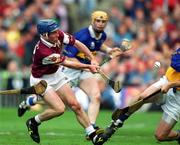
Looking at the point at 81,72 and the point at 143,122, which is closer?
the point at 81,72

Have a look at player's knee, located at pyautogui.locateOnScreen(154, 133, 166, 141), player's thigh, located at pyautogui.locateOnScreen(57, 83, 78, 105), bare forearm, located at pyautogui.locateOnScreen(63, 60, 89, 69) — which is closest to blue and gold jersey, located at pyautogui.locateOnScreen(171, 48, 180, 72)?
player's knee, located at pyautogui.locateOnScreen(154, 133, 166, 141)

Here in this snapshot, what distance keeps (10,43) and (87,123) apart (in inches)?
445

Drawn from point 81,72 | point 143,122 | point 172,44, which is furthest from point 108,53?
point 172,44

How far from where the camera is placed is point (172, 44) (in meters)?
23.8

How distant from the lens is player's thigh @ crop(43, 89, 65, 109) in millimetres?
13961

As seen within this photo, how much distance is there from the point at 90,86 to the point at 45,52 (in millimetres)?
2650

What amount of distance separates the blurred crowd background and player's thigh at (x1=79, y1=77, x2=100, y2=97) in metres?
6.12

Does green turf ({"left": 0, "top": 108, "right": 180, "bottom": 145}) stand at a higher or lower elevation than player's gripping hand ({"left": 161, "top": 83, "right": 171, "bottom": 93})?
lower

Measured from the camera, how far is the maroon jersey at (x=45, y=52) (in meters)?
14.0

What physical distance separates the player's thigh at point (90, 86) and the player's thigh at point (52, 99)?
2227mm

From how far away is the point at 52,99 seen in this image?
45.8ft

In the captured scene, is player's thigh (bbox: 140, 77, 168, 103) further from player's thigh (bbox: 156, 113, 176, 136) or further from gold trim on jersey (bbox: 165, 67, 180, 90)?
player's thigh (bbox: 156, 113, 176, 136)

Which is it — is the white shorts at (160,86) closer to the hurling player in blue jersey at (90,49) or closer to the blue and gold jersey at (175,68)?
the blue and gold jersey at (175,68)

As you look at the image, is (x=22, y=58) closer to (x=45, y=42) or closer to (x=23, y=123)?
(x=23, y=123)
